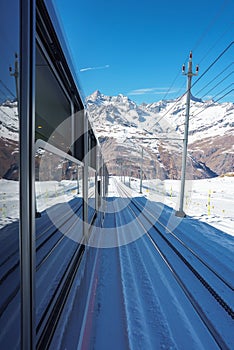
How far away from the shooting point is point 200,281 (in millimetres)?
3584

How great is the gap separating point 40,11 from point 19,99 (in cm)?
57

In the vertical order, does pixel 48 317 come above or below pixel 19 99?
below

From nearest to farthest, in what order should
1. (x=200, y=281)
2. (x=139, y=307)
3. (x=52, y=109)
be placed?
(x=52, y=109), (x=139, y=307), (x=200, y=281)

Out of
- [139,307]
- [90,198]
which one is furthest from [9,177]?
[139,307]

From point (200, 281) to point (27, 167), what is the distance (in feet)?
12.9

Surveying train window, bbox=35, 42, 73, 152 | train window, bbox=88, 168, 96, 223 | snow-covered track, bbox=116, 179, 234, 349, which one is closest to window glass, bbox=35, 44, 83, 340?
train window, bbox=35, 42, 73, 152

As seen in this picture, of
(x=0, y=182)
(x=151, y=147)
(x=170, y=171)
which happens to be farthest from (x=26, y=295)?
(x=151, y=147)

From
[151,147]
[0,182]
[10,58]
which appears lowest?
[0,182]

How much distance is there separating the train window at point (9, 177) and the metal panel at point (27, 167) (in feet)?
0.07

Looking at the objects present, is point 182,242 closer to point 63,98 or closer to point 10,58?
point 63,98

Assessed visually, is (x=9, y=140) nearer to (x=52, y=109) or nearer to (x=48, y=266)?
(x=48, y=266)

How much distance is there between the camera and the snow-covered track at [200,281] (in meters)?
2.69

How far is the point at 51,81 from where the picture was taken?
192 centimetres

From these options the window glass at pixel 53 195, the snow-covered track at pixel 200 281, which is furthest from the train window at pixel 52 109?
the snow-covered track at pixel 200 281
